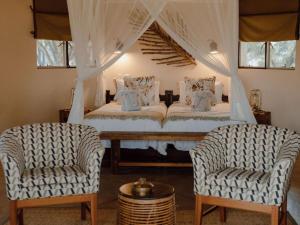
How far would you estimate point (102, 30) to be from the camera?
4.61m

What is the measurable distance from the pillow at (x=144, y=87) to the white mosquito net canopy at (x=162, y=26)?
4.77ft

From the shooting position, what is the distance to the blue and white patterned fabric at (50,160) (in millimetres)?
2957

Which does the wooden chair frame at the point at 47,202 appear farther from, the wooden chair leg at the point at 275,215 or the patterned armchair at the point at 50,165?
the wooden chair leg at the point at 275,215

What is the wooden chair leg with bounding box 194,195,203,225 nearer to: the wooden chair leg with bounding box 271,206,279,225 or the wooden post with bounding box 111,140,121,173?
the wooden chair leg with bounding box 271,206,279,225

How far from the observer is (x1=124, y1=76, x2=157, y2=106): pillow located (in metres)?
6.00

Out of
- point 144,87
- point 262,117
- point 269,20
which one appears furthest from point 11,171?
point 269,20

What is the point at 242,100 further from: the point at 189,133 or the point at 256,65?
the point at 256,65

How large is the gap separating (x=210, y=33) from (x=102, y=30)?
115 centimetres

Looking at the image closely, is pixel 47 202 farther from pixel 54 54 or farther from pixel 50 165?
pixel 54 54

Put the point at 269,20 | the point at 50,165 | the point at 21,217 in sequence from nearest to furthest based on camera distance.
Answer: the point at 21,217, the point at 50,165, the point at 269,20

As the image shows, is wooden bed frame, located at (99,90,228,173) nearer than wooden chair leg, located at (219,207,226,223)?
No

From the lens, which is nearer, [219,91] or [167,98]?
[219,91]

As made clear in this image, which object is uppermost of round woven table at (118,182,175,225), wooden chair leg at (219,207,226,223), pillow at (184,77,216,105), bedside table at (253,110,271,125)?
pillow at (184,77,216,105)

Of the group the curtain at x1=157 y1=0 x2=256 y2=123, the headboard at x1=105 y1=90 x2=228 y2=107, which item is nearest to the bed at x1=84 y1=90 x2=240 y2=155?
the curtain at x1=157 y1=0 x2=256 y2=123
